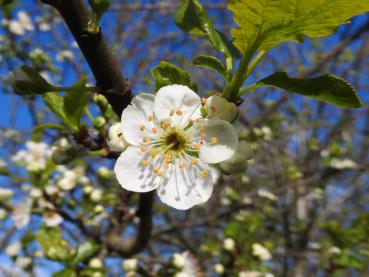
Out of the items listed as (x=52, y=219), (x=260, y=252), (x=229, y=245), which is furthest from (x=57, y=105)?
(x=260, y=252)

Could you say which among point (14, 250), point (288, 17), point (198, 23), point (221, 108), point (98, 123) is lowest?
point (14, 250)

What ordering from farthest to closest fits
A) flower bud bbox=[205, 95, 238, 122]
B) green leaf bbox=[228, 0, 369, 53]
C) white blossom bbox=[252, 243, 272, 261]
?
white blossom bbox=[252, 243, 272, 261], flower bud bbox=[205, 95, 238, 122], green leaf bbox=[228, 0, 369, 53]

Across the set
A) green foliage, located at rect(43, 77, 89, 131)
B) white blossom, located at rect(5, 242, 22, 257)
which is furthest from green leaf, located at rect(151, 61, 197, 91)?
white blossom, located at rect(5, 242, 22, 257)

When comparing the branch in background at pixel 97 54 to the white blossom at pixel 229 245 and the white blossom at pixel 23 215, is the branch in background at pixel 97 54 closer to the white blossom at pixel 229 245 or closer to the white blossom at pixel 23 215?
the white blossom at pixel 23 215

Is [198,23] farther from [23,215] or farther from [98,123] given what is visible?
[23,215]

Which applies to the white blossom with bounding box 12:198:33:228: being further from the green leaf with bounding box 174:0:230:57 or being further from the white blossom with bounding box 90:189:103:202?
the green leaf with bounding box 174:0:230:57

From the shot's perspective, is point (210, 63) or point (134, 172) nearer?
point (210, 63)
